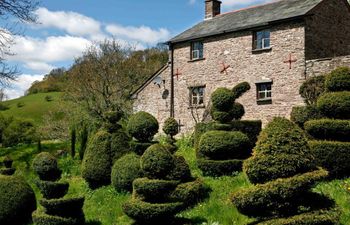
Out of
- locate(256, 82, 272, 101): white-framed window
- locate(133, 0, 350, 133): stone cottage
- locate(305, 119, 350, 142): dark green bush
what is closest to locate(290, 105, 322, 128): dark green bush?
locate(305, 119, 350, 142): dark green bush

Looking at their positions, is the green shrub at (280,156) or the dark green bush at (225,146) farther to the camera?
the dark green bush at (225,146)

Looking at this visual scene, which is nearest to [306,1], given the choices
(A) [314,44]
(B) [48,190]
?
(A) [314,44]

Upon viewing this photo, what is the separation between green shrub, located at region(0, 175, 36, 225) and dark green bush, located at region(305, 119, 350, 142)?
29.8 feet

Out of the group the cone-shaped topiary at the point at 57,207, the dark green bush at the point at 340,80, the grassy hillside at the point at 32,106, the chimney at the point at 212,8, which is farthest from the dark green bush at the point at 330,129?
the grassy hillside at the point at 32,106

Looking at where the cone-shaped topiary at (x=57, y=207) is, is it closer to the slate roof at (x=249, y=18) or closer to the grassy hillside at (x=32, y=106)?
the slate roof at (x=249, y=18)

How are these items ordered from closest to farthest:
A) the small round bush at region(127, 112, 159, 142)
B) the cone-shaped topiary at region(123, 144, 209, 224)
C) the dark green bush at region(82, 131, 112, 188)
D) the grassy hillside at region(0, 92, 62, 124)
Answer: the cone-shaped topiary at region(123, 144, 209, 224) → the small round bush at region(127, 112, 159, 142) → the dark green bush at region(82, 131, 112, 188) → the grassy hillside at region(0, 92, 62, 124)

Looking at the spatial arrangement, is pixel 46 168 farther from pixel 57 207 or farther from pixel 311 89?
pixel 311 89

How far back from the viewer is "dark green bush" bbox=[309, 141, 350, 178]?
11.9 metres

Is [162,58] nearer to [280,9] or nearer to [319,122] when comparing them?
[280,9]

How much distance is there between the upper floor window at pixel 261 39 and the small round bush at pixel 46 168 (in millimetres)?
14141

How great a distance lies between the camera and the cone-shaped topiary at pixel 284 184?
723 cm

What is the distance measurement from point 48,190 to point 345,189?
781 centimetres

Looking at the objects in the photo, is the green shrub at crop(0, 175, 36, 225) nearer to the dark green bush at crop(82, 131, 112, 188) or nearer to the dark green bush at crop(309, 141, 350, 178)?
the dark green bush at crop(82, 131, 112, 188)

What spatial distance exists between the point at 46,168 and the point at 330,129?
26.7ft
